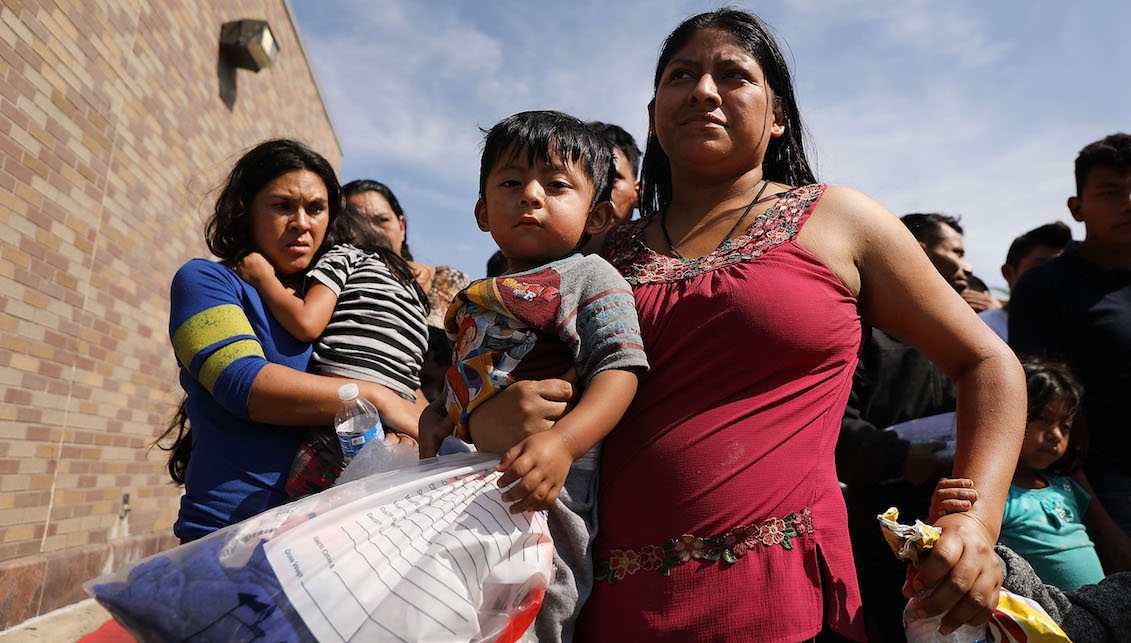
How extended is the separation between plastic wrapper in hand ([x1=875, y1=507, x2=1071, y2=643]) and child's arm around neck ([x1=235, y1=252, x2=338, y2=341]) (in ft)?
5.25

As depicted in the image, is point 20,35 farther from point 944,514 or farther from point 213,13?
point 944,514

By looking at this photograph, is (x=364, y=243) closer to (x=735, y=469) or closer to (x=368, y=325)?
(x=368, y=325)

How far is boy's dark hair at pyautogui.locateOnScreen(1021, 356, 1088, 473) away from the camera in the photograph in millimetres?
2994

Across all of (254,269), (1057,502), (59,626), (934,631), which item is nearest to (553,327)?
(934,631)

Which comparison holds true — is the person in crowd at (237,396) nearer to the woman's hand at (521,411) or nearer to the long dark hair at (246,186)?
the long dark hair at (246,186)

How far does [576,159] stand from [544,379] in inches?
22.0

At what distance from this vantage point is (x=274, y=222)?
2367 millimetres

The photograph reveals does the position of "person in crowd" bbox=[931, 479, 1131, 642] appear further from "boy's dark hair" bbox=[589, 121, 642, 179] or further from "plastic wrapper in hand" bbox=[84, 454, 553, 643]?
"boy's dark hair" bbox=[589, 121, 642, 179]

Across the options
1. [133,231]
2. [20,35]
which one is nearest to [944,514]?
[20,35]

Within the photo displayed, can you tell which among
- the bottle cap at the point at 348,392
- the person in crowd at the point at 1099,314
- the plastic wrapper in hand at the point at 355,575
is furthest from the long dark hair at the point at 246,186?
the person in crowd at the point at 1099,314

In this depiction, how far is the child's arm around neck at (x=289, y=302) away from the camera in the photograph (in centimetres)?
218

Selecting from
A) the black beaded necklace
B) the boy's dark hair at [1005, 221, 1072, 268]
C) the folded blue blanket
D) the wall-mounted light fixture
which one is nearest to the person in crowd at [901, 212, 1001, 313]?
the boy's dark hair at [1005, 221, 1072, 268]

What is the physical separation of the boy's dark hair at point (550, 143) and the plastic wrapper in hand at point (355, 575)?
78 centimetres

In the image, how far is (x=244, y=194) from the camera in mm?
2434
